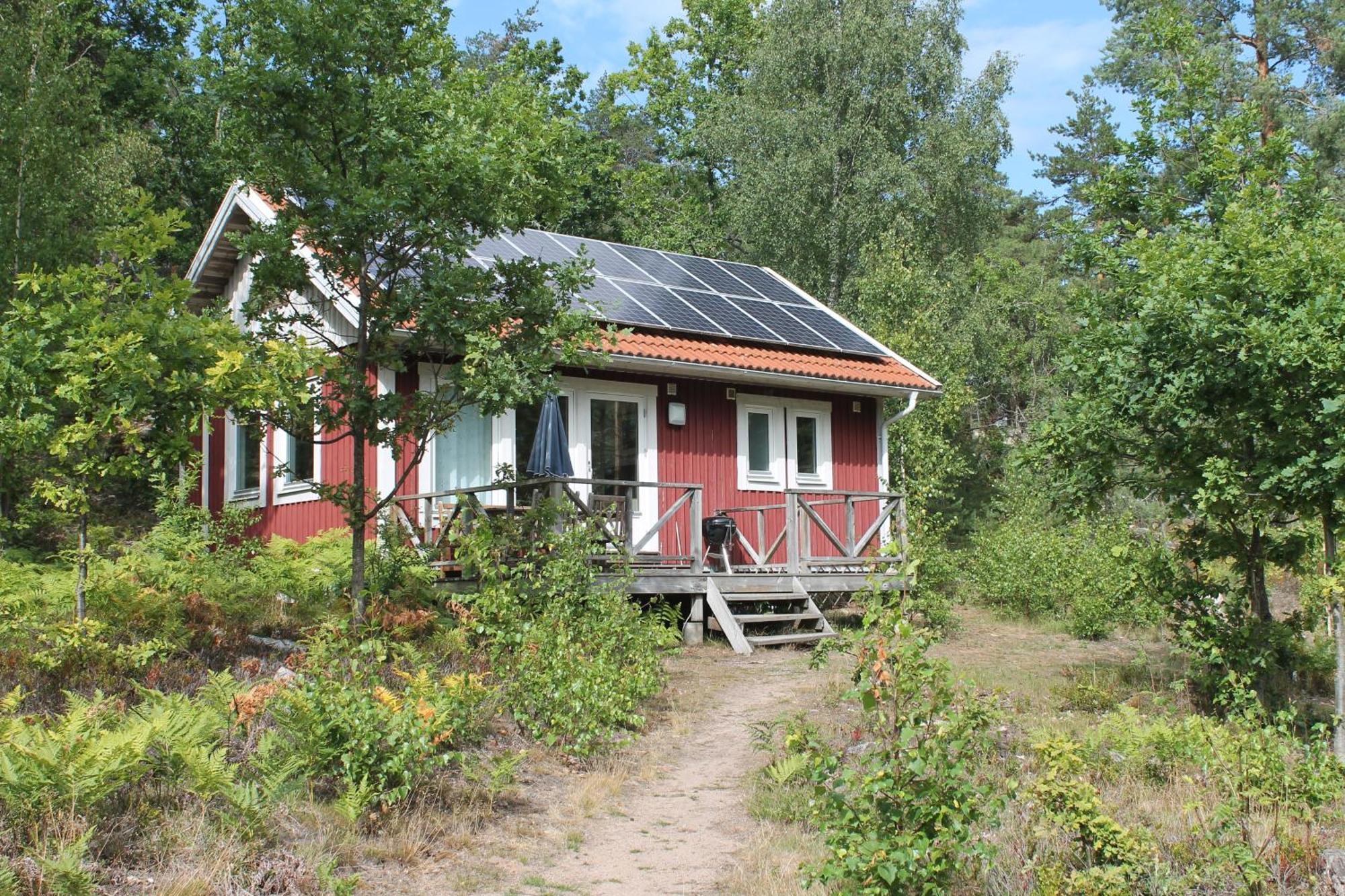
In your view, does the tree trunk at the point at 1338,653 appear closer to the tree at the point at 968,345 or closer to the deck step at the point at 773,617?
the deck step at the point at 773,617

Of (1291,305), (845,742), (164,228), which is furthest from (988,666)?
(164,228)

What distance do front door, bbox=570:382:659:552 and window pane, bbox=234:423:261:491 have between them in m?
4.81

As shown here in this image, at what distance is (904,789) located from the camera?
5.16m

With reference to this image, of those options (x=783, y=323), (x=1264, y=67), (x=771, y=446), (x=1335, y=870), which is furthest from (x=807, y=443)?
(x=1264, y=67)

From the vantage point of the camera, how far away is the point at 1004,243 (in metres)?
36.4

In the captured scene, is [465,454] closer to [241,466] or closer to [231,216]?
[241,466]

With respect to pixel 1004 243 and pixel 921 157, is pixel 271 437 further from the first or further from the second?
pixel 1004 243

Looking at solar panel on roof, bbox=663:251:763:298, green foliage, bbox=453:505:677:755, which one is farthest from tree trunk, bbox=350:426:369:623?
solar panel on roof, bbox=663:251:763:298

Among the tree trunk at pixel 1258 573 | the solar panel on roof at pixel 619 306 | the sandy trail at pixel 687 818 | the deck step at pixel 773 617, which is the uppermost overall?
the solar panel on roof at pixel 619 306

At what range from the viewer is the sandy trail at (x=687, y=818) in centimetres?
617

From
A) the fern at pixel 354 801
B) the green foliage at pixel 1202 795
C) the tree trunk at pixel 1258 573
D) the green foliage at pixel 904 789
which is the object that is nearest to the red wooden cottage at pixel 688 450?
the tree trunk at pixel 1258 573

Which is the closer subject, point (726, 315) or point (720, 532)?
point (720, 532)

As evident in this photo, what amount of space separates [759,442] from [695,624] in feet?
12.0

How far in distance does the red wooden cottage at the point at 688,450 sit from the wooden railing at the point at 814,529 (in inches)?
1.4
